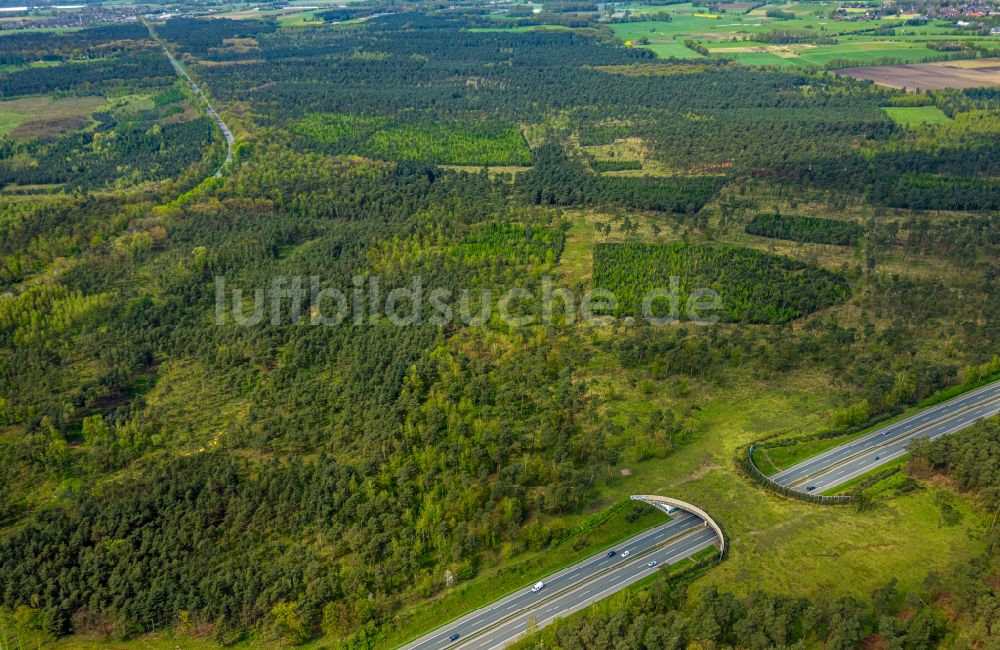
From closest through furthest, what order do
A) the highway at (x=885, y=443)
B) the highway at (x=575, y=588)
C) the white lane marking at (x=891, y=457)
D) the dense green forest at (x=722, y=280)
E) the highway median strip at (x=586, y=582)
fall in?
the highway at (x=575, y=588) → the highway median strip at (x=586, y=582) → the white lane marking at (x=891, y=457) → the highway at (x=885, y=443) → the dense green forest at (x=722, y=280)

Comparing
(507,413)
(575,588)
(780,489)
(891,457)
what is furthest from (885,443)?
(507,413)

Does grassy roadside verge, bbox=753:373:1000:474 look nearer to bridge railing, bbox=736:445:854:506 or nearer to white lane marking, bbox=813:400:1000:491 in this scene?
bridge railing, bbox=736:445:854:506

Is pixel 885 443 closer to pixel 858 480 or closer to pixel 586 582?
pixel 858 480

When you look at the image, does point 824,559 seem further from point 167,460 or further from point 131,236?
point 131,236

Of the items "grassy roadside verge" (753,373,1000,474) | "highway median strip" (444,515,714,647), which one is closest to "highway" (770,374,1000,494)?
"grassy roadside verge" (753,373,1000,474)

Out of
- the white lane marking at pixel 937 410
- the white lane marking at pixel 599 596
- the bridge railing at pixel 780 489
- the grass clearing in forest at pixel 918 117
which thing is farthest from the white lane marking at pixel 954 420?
the grass clearing in forest at pixel 918 117

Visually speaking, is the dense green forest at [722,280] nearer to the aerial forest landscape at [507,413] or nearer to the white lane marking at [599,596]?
the aerial forest landscape at [507,413]

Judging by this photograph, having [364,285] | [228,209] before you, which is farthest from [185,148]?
[364,285]
